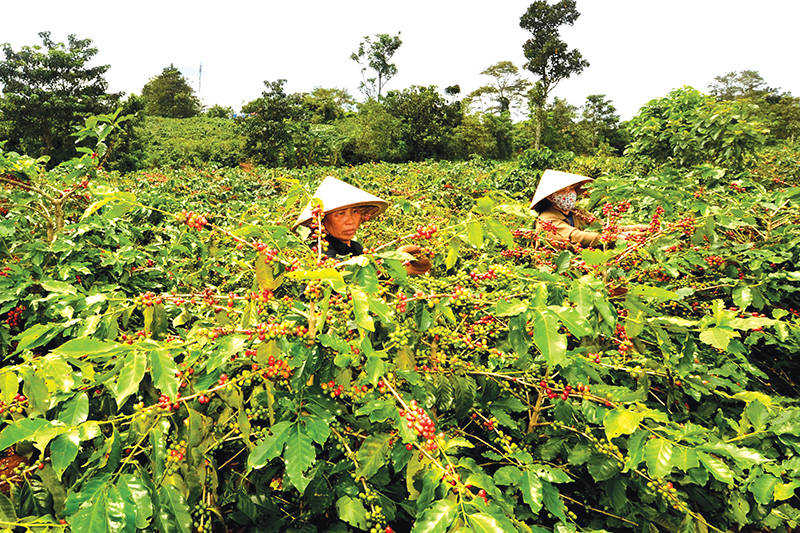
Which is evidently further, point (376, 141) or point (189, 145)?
point (189, 145)

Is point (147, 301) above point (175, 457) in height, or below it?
above

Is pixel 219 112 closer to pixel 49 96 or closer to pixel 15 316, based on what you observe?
pixel 49 96

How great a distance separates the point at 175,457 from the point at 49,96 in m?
35.4

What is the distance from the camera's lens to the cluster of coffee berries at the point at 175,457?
112cm

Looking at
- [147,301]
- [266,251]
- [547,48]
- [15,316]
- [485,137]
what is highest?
[547,48]

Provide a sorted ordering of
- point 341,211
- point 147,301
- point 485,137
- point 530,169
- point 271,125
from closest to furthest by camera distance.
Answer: point 147,301
point 341,211
point 530,169
point 271,125
point 485,137

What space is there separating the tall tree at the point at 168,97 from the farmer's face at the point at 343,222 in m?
61.0

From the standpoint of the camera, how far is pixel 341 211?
7.88 feet

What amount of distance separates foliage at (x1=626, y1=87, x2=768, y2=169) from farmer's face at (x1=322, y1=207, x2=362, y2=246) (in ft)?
15.3

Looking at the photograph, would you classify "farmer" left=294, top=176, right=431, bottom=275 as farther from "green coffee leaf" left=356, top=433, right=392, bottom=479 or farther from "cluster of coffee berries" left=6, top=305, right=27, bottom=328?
"cluster of coffee berries" left=6, top=305, right=27, bottom=328

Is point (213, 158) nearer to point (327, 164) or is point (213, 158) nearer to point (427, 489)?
point (327, 164)

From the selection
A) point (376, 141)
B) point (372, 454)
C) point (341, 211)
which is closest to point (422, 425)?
point (372, 454)

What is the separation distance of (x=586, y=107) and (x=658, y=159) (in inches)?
1780

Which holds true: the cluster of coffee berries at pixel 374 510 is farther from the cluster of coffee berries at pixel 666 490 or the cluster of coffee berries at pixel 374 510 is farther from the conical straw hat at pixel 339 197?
the conical straw hat at pixel 339 197
